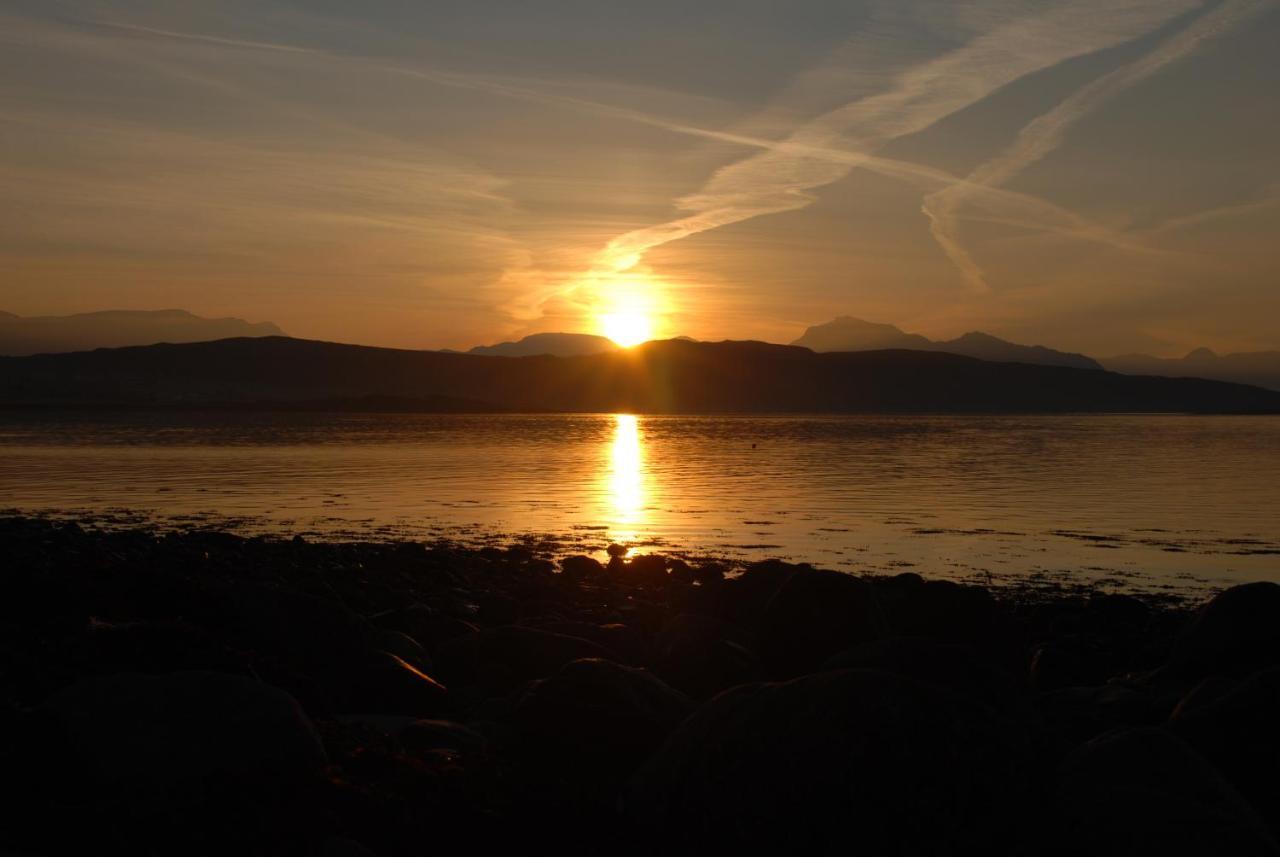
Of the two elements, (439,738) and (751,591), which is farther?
(751,591)

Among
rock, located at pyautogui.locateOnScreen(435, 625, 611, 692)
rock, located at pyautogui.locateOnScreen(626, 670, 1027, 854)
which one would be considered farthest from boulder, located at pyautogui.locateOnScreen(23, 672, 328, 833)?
rock, located at pyautogui.locateOnScreen(435, 625, 611, 692)

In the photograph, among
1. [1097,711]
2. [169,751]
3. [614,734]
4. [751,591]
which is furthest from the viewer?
[751,591]

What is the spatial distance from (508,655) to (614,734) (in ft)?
9.94

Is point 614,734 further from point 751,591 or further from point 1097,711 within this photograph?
point 751,591

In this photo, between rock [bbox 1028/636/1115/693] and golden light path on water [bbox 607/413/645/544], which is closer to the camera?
rock [bbox 1028/636/1115/693]

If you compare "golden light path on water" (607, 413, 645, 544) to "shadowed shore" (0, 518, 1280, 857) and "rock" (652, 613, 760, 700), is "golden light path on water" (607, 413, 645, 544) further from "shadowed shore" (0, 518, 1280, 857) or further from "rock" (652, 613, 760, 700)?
"shadowed shore" (0, 518, 1280, 857)

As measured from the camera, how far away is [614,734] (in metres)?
6.81

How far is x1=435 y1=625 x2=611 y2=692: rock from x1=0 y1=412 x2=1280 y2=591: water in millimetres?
12801

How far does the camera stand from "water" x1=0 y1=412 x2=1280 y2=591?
947 inches

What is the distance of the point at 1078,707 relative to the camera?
8.12 meters

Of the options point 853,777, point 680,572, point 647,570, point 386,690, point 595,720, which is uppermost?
point 853,777

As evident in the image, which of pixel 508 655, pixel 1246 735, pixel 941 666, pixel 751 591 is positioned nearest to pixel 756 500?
pixel 751 591

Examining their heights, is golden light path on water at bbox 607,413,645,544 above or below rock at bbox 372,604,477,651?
below

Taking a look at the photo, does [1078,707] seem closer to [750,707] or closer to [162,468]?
[750,707]
